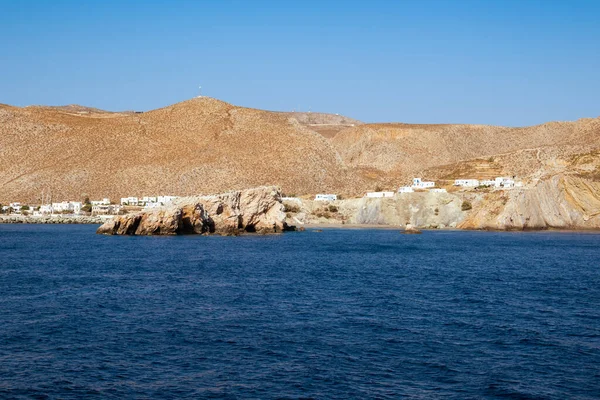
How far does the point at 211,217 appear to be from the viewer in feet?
297

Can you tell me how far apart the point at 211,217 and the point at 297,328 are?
62.9 metres

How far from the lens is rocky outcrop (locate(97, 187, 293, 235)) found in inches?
3442

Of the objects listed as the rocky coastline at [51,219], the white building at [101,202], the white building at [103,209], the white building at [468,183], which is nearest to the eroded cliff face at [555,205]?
the white building at [468,183]

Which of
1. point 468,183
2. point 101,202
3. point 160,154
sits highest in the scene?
point 160,154

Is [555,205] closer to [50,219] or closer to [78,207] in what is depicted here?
[50,219]

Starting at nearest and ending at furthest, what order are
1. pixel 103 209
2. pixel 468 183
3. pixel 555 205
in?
pixel 555 205 < pixel 468 183 < pixel 103 209

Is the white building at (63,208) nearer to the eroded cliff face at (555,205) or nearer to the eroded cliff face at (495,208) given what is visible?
the eroded cliff face at (495,208)

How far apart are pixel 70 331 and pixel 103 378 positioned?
6.82m

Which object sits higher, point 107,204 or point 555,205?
point 107,204

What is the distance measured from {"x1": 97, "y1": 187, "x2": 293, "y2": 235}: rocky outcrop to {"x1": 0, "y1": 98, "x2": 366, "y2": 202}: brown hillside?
48588 millimetres

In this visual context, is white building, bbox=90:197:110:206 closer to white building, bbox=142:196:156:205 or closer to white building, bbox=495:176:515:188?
white building, bbox=142:196:156:205

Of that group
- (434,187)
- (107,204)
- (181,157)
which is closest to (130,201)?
(107,204)

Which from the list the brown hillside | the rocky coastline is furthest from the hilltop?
the rocky coastline

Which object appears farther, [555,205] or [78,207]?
[78,207]
